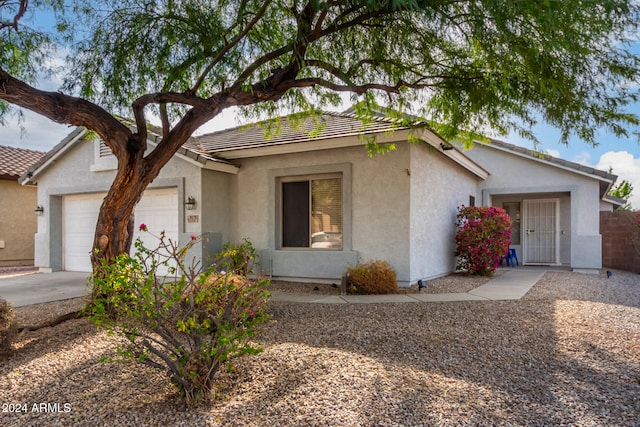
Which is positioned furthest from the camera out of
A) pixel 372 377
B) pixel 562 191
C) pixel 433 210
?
pixel 562 191

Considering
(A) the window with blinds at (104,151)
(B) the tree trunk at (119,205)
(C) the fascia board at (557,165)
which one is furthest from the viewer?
(C) the fascia board at (557,165)

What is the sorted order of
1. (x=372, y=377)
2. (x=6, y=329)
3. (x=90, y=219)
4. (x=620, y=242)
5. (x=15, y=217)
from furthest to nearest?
1. (x=15, y=217)
2. (x=620, y=242)
3. (x=90, y=219)
4. (x=6, y=329)
5. (x=372, y=377)

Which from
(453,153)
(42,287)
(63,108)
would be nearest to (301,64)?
(63,108)

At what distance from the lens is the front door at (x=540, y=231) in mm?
15289

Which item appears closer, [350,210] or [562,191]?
[350,210]

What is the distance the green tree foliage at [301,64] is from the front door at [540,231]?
9.85m

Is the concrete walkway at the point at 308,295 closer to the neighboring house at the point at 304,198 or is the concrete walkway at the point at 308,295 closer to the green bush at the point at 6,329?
the neighboring house at the point at 304,198

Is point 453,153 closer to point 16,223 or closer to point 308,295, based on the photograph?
point 308,295

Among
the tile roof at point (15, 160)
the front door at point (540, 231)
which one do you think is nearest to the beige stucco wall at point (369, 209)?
the front door at point (540, 231)

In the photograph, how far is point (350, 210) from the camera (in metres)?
9.38

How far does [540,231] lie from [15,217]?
64.6 ft

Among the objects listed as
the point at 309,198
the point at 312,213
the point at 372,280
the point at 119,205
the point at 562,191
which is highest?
the point at 562,191

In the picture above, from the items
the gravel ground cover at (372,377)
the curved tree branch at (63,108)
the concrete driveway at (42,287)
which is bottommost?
the concrete driveway at (42,287)

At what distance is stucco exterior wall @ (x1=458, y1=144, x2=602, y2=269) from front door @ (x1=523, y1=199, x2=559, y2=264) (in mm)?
251
